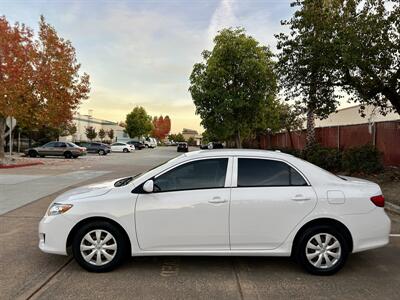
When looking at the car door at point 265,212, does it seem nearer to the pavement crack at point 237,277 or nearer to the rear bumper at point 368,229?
the pavement crack at point 237,277

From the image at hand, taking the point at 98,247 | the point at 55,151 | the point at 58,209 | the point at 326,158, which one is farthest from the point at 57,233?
the point at 55,151

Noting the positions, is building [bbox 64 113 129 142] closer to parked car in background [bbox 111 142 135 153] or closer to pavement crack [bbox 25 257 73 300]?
parked car in background [bbox 111 142 135 153]

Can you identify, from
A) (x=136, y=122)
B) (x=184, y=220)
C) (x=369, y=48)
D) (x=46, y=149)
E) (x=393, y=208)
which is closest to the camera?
(x=184, y=220)

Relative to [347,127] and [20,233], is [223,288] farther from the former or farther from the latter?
[347,127]

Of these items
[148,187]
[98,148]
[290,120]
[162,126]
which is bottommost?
[148,187]

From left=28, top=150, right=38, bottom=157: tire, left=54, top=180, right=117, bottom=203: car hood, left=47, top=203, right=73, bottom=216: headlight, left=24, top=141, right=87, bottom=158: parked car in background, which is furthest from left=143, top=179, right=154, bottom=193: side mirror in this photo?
left=28, top=150, right=38, bottom=157: tire

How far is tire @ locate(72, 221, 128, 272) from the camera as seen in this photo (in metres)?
5.25

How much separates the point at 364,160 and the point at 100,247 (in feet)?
41.4

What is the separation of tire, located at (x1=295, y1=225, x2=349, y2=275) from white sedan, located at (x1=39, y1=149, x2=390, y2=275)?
0.01 meters

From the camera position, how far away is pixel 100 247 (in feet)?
17.3

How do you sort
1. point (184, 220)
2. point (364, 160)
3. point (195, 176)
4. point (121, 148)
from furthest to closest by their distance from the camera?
point (121, 148) < point (364, 160) < point (195, 176) < point (184, 220)

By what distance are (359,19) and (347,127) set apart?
8.54 m

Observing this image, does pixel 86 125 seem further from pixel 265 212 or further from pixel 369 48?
pixel 265 212

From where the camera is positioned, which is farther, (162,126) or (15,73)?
(162,126)
